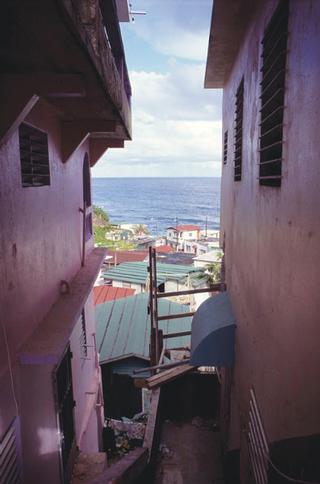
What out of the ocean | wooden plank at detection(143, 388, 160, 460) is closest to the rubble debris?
wooden plank at detection(143, 388, 160, 460)

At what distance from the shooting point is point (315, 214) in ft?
8.16

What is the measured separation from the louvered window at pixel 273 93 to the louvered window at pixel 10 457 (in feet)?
12.1

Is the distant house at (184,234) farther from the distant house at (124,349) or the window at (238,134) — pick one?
the window at (238,134)

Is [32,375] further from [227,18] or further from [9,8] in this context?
[227,18]

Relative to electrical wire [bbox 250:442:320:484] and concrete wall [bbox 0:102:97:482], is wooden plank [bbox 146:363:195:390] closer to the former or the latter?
concrete wall [bbox 0:102:97:482]

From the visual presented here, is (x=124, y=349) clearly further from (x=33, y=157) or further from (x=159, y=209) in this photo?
(x=159, y=209)

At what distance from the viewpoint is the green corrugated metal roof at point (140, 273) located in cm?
2326

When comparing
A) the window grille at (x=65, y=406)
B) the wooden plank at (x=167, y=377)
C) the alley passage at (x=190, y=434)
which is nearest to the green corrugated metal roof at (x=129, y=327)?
the alley passage at (x=190, y=434)

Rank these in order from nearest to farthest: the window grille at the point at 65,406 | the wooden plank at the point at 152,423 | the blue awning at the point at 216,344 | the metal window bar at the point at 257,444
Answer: the metal window bar at the point at 257,444 → the window grille at the point at 65,406 → the blue awning at the point at 216,344 → the wooden plank at the point at 152,423

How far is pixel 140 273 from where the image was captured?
2467 cm

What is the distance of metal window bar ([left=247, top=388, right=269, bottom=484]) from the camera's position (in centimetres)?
359

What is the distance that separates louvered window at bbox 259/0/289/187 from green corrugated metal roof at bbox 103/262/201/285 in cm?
1753

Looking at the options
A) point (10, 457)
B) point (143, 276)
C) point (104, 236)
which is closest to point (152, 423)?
point (10, 457)

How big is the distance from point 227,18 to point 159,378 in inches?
268
